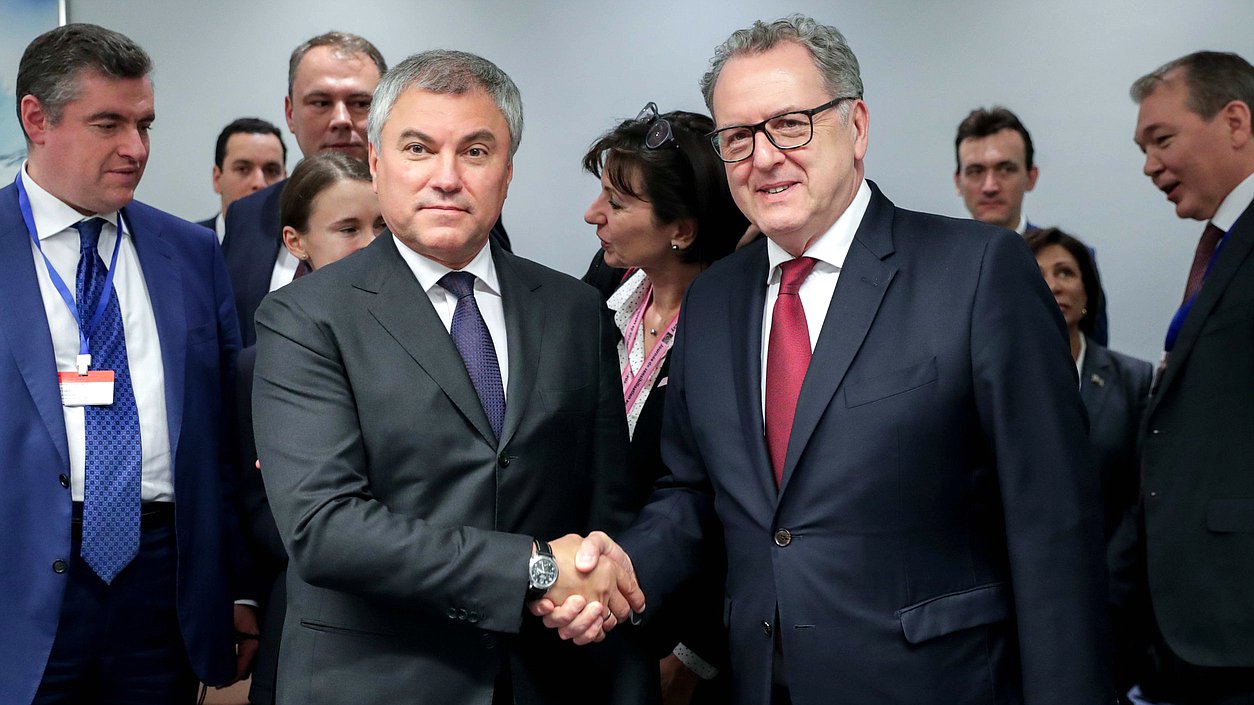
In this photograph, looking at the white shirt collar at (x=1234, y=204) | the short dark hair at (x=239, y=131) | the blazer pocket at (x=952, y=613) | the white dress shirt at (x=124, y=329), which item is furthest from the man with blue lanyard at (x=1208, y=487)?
the short dark hair at (x=239, y=131)

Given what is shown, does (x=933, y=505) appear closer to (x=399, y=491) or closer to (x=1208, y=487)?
(x=399, y=491)

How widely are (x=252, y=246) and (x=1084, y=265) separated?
2726mm

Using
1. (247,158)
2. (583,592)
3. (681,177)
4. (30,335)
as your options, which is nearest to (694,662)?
(583,592)

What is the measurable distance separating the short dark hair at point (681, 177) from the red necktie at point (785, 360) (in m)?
0.86

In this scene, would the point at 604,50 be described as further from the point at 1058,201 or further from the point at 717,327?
the point at 717,327

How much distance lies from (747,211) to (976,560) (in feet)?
2.36

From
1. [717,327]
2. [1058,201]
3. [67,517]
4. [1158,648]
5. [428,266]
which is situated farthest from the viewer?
[1058,201]

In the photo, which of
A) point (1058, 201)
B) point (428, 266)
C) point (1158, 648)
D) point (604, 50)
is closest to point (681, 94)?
point (604, 50)

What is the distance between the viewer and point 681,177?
293 centimetres

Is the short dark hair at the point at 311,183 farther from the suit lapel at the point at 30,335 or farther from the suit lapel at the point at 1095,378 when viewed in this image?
the suit lapel at the point at 1095,378

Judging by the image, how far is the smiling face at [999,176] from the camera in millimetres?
4680

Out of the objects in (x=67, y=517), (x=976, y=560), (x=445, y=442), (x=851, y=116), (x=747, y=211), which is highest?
(x=851, y=116)

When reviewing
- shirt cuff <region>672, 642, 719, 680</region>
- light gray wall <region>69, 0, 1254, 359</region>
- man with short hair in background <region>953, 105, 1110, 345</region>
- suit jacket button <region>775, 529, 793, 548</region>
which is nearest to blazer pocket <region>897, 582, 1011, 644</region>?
suit jacket button <region>775, 529, 793, 548</region>

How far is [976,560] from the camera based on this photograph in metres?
1.89
